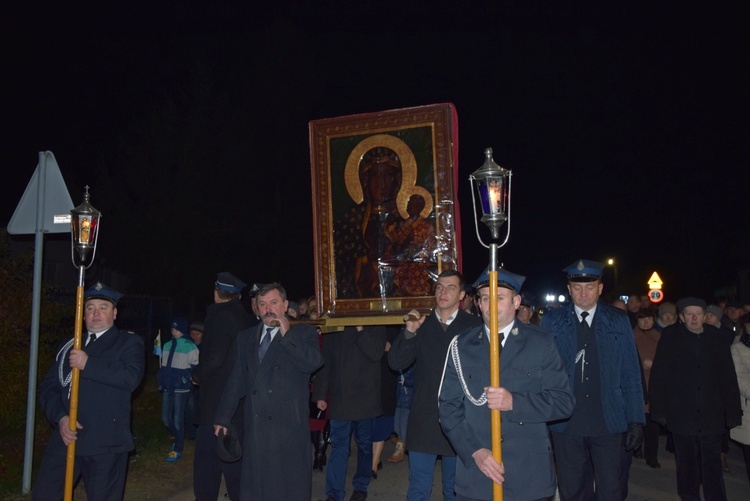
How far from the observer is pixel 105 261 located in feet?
90.8

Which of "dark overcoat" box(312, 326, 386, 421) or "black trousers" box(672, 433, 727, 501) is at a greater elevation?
"dark overcoat" box(312, 326, 386, 421)

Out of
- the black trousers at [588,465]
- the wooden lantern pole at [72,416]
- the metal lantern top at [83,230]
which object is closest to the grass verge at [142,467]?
the wooden lantern pole at [72,416]

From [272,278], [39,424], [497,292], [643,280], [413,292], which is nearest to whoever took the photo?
[497,292]

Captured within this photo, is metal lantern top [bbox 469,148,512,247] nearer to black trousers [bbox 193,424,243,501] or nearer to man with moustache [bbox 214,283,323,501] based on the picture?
man with moustache [bbox 214,283,323,501]

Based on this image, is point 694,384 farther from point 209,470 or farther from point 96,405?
point 96,405

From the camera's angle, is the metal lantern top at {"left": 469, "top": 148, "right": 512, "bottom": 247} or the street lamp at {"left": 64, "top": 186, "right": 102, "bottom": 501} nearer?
the metal lantern top at {"left": 469, "top": 148, "right": 512, "bottom": 247}

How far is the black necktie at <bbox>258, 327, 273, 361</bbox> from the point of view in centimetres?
543

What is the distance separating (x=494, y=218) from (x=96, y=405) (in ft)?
10.6

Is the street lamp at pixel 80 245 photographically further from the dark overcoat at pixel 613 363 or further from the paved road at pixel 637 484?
the dark overcoat at pixel 613 363

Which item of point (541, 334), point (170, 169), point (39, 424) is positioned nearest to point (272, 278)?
point (170, 169)

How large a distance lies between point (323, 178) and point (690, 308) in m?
3.88

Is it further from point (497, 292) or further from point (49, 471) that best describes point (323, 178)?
point (49, 471)

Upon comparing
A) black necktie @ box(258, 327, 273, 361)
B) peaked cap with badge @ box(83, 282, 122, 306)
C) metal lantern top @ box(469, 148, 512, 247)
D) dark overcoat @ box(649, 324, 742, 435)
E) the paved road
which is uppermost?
metal lantern top @ box(469, 148, 512, 247)

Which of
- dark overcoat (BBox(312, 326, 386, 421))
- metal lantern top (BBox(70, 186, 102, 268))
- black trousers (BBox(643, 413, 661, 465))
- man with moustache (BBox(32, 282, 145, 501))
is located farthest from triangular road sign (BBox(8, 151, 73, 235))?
black trousers (BBox(643, 413, 661, 465))
